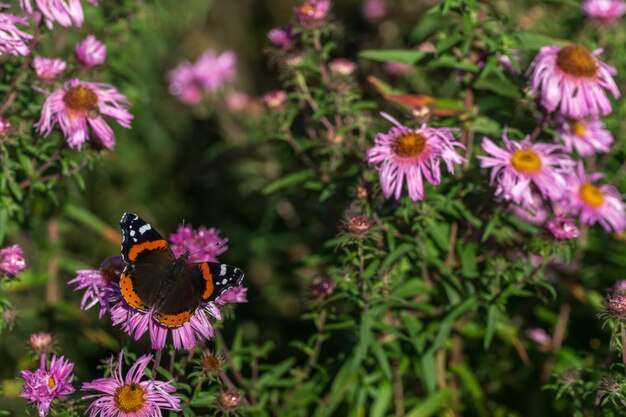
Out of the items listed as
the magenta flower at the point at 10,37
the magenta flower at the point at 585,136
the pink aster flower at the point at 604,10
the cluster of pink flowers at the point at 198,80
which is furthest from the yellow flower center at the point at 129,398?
the pink aster flower at the point at 604,10

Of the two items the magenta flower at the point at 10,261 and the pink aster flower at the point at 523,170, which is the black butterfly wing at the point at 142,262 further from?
the pink aster flower at the point at 523,170

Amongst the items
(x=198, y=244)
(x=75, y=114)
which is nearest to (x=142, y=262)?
(x=198, y=244)

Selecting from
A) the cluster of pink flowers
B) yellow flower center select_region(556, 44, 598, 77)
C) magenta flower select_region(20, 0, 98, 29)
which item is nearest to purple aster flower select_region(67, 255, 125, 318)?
magenta flower select_region(20, 0, 98, 29)

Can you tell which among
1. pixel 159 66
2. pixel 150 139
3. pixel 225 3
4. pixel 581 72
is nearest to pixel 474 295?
pixel 581 72

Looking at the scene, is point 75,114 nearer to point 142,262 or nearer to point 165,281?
point 142,262

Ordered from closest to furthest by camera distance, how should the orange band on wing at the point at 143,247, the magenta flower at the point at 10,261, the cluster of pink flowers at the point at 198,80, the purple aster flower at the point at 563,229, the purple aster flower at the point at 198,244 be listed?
the orange band on wing at the point at 143,247 → the magenta flower at the point at 10,261 → the purple aster flower at the point at 198,244 → the purple aster flower at the point at 563,229 → the cluster of pink flowers at the point at 198,80

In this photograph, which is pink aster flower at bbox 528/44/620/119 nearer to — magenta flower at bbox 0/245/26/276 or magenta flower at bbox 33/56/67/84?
magenta flower at bbox 33/56/67/84
